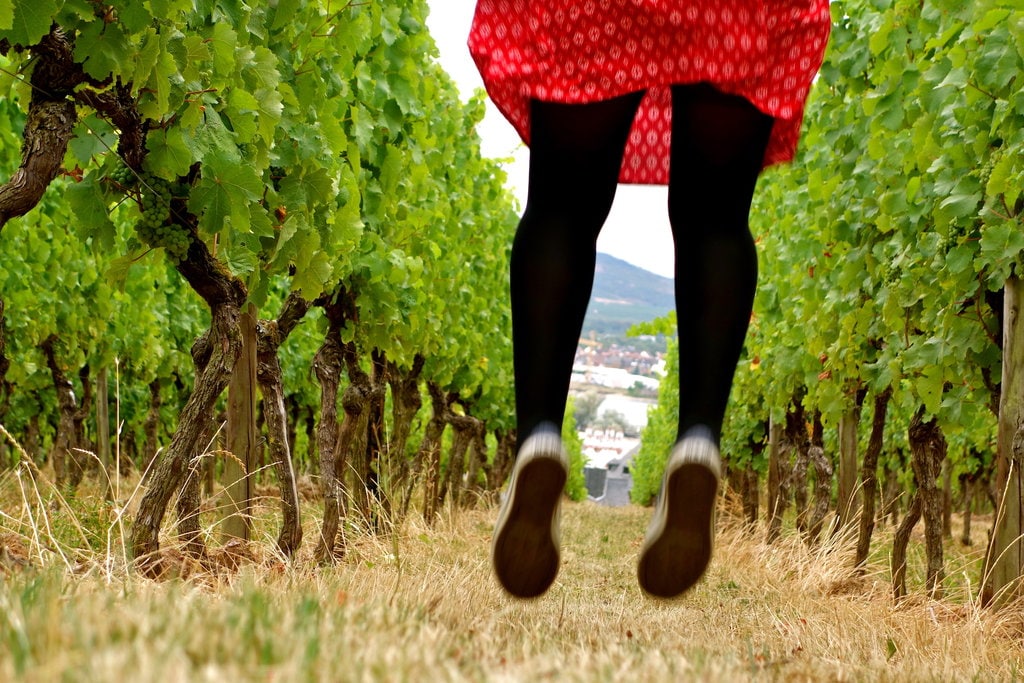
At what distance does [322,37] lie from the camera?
390cm

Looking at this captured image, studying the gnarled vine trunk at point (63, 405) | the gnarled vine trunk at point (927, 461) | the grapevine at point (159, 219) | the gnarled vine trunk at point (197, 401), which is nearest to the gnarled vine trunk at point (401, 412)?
the gnarled vine trunk at point (927, 461)

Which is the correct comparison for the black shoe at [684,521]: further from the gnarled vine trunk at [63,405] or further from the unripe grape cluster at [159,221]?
the gnarled vine trunk at [63,405]

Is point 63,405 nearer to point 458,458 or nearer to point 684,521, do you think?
point 458,458

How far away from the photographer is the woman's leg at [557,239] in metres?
1.99

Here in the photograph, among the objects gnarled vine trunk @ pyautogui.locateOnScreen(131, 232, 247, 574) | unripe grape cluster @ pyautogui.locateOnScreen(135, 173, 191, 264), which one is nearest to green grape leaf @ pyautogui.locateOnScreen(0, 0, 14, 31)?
unripe grape cluster @ pyautogui.locateOnScreen(135, 173, 191, 264)

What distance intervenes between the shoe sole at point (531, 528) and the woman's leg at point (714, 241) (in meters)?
0.31

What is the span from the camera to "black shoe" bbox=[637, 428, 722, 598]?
186 centimetres

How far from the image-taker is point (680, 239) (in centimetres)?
206

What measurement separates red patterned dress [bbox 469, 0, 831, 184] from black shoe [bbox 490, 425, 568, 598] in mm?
736

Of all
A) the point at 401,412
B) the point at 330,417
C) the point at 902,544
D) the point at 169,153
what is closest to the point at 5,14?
the point at 169,153

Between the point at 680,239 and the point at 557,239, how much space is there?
273mm

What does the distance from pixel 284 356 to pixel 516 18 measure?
556 inches

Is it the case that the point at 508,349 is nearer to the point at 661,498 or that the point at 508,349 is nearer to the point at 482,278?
the point at 482,278

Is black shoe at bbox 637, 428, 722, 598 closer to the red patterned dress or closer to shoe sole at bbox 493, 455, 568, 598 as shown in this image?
shoe sole at bbox 493, 455, 568, 598
